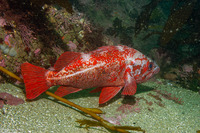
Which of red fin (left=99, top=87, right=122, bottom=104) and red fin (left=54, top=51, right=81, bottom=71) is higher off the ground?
red fin (left=54, top=51, right=81, bottom=71)

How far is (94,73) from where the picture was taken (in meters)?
2.95

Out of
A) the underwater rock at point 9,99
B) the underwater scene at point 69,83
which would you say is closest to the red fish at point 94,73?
the underwater scene at point 69,83

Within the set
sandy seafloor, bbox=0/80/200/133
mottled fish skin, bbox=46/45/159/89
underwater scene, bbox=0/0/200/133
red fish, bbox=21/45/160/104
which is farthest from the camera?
mottled fish skin, bbox=46/45/159/89

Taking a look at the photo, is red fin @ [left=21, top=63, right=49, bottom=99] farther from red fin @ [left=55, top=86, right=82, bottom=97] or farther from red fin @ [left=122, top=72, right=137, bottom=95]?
red fin @ [left=122, top=72, right=137, bottom=95]

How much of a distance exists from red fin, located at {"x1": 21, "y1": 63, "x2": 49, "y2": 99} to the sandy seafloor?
26 centimetres

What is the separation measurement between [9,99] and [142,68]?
2933mm

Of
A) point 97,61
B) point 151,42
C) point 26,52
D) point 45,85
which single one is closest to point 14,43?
point 26,52

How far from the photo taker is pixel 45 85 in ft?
9.12

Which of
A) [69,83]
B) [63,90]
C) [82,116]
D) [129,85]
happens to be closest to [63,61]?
[69,83]

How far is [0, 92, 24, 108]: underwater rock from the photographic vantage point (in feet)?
8.21

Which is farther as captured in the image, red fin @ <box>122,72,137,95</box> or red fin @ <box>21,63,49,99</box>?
red fin @ <box>122,72,137,95</box>

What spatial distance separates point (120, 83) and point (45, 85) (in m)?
1.68

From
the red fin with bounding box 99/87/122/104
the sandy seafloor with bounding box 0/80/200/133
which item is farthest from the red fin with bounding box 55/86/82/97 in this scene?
the red fin with bounding box 99/87/122/104

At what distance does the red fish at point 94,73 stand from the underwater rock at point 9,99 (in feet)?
0.81
